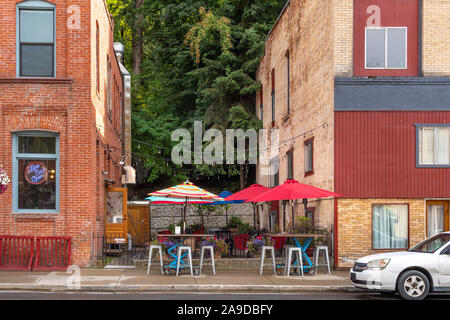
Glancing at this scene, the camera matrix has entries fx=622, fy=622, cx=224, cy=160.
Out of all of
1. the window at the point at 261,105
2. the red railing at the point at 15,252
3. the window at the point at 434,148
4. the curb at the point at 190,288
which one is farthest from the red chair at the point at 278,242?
the window at the point at 261,105

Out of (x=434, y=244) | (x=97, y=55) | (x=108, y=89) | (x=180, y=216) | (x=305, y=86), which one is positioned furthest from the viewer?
(x=180, y=216)

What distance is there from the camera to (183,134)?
37562 mm

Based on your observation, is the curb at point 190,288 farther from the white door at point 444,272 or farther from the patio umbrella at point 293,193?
the patio umbrella at point 293,193

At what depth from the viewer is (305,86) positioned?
24812mm

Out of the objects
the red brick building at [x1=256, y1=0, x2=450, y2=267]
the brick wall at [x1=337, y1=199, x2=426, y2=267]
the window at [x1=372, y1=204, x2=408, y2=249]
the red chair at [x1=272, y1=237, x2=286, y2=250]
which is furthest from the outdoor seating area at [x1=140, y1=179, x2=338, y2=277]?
the window at [x1=372, y1=204, x2=408, y2=249]

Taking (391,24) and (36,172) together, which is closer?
(36,172)

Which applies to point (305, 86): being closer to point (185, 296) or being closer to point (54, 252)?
point (54, 252)

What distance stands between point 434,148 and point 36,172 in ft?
41.9

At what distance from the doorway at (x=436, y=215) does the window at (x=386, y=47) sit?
465 centimetres

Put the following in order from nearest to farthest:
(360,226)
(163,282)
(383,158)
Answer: (163,282) < (360,226) < (383,158)

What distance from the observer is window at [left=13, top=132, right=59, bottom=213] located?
1955cm

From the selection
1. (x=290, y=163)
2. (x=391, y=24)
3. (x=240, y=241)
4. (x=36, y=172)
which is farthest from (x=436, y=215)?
(x=36, y=172)

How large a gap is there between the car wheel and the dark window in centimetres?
1248

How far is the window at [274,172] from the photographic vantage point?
31266 mm
